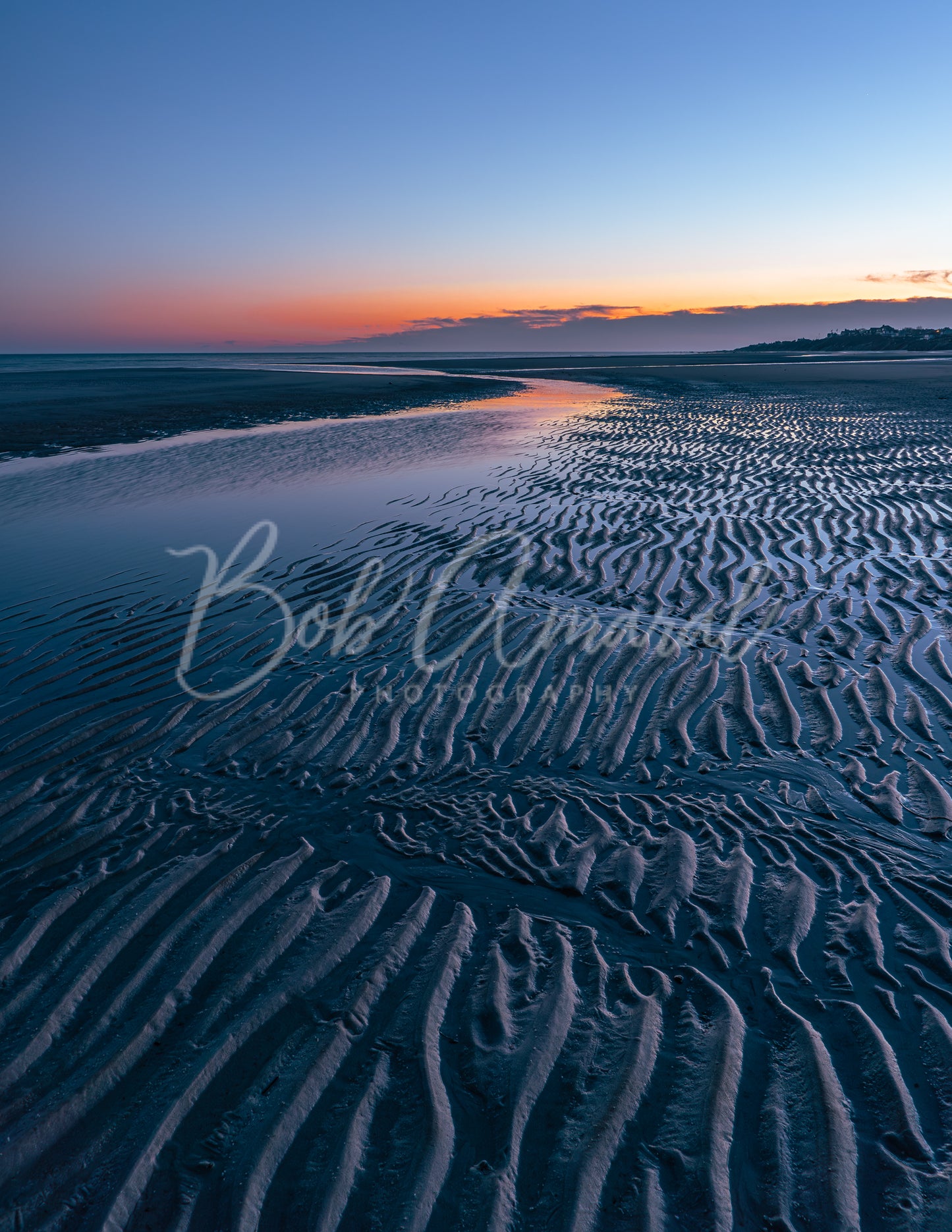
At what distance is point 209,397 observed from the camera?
34.2 metres

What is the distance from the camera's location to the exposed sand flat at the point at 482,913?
8.45 ft

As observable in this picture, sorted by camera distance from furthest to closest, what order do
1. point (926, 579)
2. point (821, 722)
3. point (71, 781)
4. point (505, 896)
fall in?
1. point (926, 579)
2. point (821, 722)
3. point (71, 781)
4. point (505, 896)

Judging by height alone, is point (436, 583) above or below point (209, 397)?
below

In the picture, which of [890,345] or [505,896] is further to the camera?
[890,345]

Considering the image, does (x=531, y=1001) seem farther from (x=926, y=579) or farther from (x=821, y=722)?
(x=926, y=579)

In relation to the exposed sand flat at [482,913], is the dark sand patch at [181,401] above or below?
above

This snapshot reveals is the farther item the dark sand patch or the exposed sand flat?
the dark sand patch

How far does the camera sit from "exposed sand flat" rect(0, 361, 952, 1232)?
2.58 m

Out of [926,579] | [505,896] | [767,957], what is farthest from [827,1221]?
[926,579]

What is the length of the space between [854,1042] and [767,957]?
53 cm

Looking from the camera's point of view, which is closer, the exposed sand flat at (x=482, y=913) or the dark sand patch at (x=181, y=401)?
the exposed sand flat at (x=482, y=913)

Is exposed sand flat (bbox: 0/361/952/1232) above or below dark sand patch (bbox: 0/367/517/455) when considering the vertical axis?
below

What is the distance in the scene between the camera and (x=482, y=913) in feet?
12.5

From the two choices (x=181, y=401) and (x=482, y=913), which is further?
(x=181, y=401)
